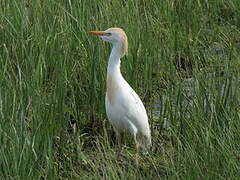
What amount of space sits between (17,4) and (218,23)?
179cm

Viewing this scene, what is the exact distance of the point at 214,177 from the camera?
3.40m

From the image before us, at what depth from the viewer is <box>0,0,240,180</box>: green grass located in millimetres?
3568

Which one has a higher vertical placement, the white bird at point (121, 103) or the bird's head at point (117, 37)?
the bird's head at point (117, 37)

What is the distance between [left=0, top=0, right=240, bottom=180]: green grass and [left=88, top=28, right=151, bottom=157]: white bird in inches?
4.4

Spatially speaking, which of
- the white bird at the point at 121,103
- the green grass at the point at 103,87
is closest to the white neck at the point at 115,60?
the white bird at the point at 121,103

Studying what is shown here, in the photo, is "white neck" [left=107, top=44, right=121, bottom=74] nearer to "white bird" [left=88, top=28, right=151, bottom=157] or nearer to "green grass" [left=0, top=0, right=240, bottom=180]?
"white bird" [left=88, top=28, right=151, bottom=157]

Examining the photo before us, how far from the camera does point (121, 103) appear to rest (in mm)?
4484

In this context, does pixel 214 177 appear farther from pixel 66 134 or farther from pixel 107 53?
pixel 107 53

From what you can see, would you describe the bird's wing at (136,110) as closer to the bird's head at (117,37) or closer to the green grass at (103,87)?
the green grass at (103,87)

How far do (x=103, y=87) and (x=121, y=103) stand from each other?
0.43 m

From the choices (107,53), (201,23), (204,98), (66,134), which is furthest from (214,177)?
(201,23)

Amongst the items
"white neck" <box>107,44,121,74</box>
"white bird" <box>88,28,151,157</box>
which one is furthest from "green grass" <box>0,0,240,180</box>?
"white neck" <box>107,44,121,74</box>

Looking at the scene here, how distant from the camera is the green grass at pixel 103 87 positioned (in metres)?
3.57

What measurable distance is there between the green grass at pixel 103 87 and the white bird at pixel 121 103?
0.11m
